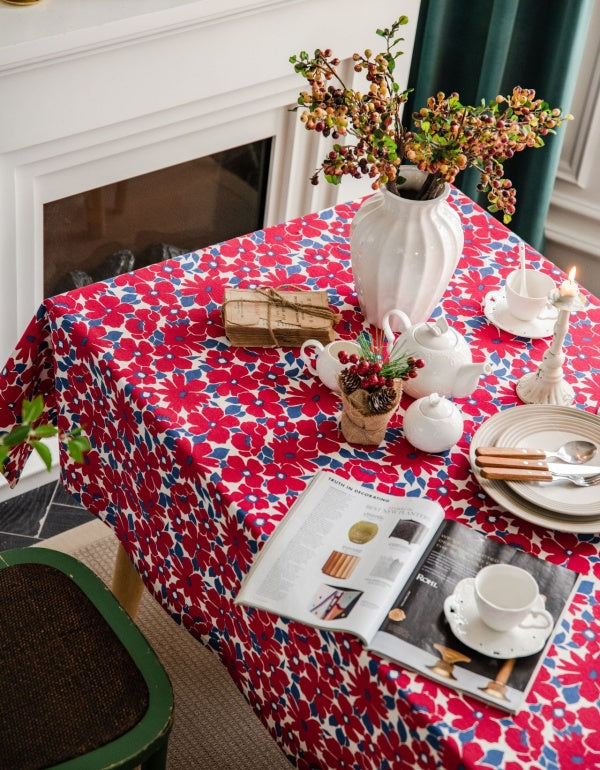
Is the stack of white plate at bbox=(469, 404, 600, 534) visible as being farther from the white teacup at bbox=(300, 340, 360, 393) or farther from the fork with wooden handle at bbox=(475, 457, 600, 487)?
the white teacup at bbox=(300, 340, 360, 393)

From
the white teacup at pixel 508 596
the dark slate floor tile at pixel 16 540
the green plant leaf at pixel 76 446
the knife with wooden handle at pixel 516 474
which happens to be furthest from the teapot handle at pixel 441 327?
the dark slate floor tile at pixel 16 540

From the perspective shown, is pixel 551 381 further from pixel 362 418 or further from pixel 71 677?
pixel 71 677

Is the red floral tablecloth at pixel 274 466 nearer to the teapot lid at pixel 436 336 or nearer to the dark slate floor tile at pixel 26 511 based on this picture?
the teapot lid at pixel 436 336

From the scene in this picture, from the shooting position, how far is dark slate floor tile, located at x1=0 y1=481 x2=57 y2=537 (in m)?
2.35

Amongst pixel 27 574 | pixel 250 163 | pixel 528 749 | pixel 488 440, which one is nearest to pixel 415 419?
pixel 488 440

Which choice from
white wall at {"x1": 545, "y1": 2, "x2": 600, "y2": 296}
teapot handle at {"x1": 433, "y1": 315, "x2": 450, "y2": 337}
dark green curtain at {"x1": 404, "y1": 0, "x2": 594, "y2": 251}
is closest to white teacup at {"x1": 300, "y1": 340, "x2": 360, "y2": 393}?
teapot handle at {"x1": 433, "y1": 315, "x2": 450, "y2": 337}

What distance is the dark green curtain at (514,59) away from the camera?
266 centimetres

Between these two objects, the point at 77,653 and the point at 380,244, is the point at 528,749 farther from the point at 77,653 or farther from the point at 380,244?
the point at 380,244

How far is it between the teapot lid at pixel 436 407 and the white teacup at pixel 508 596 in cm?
26

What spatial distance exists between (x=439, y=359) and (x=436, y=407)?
0.35 feet

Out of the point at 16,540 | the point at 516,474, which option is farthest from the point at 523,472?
the point at 16,540

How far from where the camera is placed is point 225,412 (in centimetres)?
153

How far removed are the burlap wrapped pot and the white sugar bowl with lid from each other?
A: 35mm

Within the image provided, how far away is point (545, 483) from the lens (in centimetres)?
145
